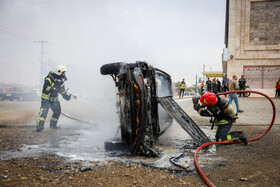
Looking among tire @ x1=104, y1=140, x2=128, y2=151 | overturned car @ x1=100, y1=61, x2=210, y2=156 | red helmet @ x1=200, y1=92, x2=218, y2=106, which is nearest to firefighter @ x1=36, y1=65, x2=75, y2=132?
tire @ x1=104, y1=140, x2=128, y2=151

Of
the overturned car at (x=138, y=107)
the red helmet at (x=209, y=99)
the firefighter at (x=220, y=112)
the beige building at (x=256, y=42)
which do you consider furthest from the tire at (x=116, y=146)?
the beige building at (x=256, y=42)

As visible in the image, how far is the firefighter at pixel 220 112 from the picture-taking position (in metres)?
4.29

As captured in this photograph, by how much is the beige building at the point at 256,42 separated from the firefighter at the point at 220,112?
15.1 metres

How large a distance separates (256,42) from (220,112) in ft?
53.0


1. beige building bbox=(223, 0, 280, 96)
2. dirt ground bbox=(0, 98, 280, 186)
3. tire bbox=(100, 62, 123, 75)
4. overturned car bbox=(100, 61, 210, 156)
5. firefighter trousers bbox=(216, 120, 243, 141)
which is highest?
beige building bbox=(223, 0, 280, 96)

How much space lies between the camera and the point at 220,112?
14.8ft

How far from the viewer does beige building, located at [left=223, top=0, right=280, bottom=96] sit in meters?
17.8

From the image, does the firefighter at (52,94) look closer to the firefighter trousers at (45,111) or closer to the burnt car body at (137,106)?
the firefighter trousers at (45,111)

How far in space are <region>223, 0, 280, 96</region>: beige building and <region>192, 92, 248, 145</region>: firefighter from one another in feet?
49.5

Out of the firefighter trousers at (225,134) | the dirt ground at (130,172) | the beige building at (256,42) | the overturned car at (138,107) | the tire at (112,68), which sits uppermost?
the beige building at (256,42)

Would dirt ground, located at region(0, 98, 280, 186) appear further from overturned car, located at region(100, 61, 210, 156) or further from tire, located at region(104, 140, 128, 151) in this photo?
tire, located at region(104, 140, 128, 151)

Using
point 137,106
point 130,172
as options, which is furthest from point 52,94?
point 130,172

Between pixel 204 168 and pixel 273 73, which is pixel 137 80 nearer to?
pixel 204 168

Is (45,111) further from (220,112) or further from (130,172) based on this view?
(220,112)
